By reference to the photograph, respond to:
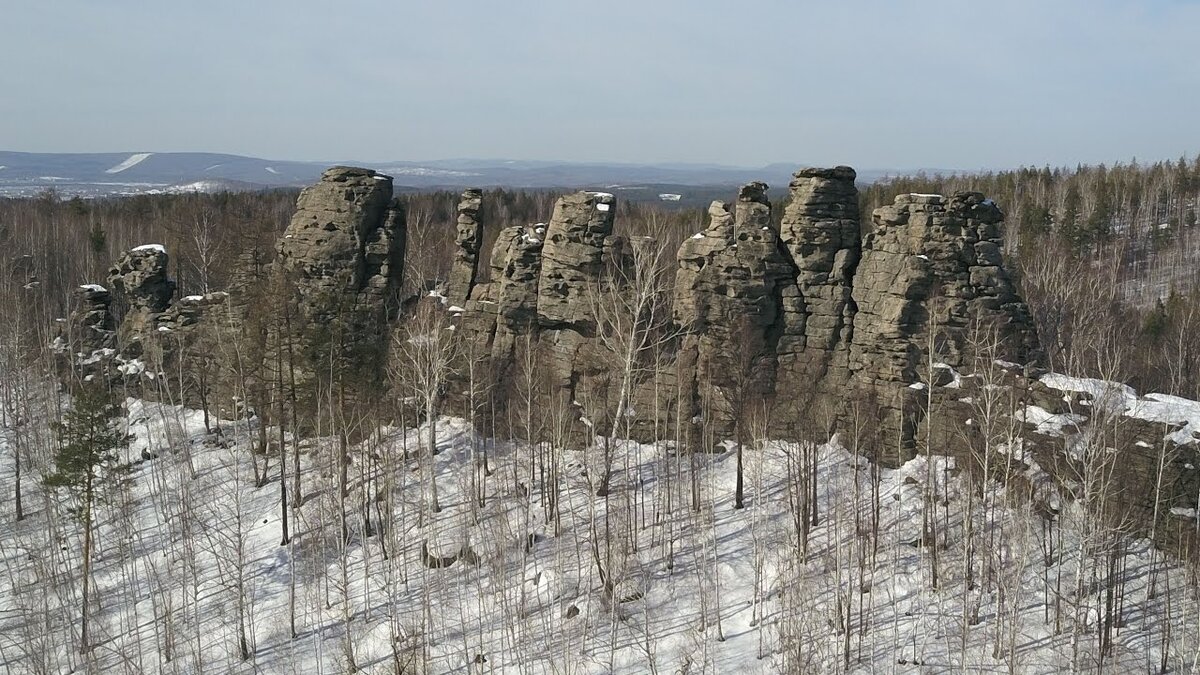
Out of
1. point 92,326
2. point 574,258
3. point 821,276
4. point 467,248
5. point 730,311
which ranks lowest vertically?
point 92,326

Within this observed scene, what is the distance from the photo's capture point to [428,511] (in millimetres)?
35625

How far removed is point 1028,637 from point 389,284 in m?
→ 31.5

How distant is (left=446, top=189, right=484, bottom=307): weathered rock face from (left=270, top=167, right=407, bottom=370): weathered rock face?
11.0ft

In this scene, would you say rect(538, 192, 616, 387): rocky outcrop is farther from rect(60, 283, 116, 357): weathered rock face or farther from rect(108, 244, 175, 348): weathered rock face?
rect(60, 283, 116, 357): weathered rock face

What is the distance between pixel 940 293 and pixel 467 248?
2381cm

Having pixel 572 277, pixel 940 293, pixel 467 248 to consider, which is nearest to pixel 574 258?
pixel 572 277

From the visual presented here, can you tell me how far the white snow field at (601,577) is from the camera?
26766 mm

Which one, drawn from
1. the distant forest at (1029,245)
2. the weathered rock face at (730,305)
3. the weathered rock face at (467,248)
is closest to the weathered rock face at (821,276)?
the weathered rock face at (730,305)

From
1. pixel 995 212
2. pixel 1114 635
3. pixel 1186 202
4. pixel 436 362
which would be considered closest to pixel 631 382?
pixel 436 362

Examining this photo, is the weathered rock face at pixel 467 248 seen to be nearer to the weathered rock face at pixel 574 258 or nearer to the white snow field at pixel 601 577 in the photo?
the weathered rock face at pixel 574 258

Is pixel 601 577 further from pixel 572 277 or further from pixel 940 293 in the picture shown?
pixel 940 293

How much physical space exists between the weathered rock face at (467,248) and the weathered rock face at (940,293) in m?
20.7

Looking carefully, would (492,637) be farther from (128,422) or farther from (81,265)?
(81,265)

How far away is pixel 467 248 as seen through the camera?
46.0m
